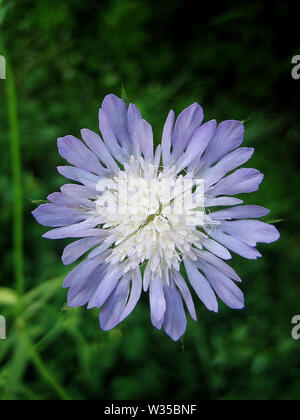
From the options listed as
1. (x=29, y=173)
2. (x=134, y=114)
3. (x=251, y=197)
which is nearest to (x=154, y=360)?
(x=251, y=197)

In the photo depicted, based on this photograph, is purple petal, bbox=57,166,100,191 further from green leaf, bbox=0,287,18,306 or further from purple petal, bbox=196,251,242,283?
green leaf, bbox=0,287,18,306

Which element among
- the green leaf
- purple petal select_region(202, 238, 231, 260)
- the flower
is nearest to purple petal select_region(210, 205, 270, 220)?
the flower

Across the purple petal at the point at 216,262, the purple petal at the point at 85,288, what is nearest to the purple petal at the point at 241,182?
the purple petal at the point at 216,262

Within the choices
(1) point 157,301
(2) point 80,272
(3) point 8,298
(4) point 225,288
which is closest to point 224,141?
(4) point 225,288
